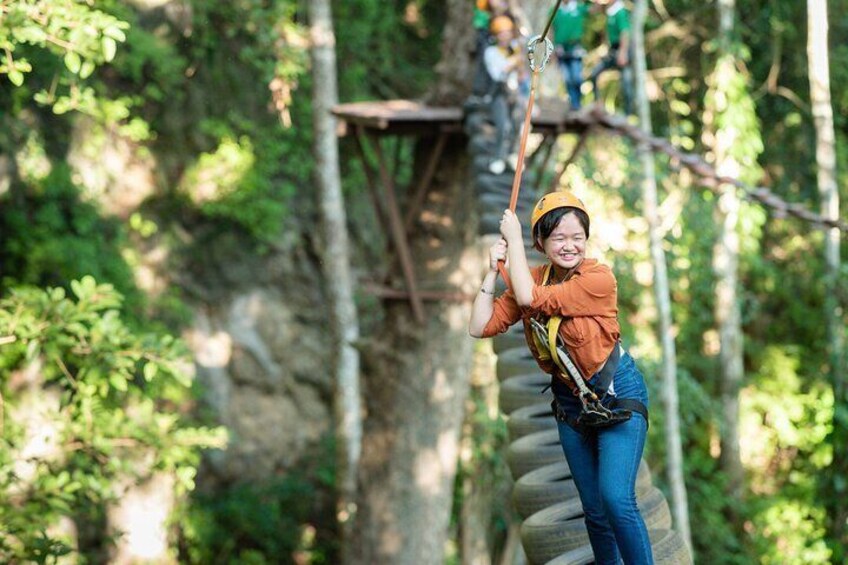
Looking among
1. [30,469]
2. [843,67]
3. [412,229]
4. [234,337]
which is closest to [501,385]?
[412,229]

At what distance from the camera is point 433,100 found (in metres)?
6.70

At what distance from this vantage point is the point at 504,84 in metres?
5.82

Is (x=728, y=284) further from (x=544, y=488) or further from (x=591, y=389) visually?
(x=591, y=389)

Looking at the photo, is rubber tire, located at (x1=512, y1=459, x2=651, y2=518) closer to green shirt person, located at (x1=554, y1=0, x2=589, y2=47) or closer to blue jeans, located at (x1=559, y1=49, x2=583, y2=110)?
blue jeans, located at (x1=559, y1=49, x2=583, y2=110)

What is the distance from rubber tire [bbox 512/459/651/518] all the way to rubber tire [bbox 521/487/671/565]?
0.51ft

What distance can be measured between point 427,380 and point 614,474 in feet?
13.1

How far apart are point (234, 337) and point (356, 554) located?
12.6 ft

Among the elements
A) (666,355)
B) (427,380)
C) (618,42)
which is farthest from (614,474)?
(666,355)

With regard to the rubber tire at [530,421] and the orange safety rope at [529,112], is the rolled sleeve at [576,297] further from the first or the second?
the rubber tire at [530,421]

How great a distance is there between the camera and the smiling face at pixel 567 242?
2637 mm

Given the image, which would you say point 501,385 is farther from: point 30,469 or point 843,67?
point 843,67

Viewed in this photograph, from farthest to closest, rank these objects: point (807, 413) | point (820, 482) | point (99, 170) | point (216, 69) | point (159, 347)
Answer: point (216, 69), point (99, 170), point (807, 413), point (820, 482), point (159, 347)

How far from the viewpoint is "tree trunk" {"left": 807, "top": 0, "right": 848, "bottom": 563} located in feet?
21.7

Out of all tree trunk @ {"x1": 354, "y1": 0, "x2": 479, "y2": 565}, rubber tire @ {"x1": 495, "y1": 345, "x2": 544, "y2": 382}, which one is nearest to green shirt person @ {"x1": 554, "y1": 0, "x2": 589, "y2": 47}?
tree trunk @ {"x1": 354, "y1": 0, "x2": 479, "y2": 565}
